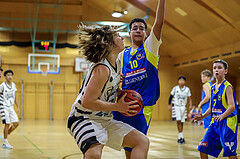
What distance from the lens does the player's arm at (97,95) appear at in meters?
2.58

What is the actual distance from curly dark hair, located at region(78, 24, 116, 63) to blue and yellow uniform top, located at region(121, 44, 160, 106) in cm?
80

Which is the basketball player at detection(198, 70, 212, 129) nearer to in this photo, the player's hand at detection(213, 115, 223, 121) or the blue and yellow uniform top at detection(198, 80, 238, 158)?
the blue and yellow uniform top at detection(198, 80, 238, 158)

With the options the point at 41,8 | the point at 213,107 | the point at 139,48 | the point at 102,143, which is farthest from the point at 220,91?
the point at 41,8

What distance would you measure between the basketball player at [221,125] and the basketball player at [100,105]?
162 cm

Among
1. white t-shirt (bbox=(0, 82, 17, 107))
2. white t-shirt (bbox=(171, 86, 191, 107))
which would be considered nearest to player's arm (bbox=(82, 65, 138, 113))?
white t-shirt (bbox=(0, 82, 17, 107))

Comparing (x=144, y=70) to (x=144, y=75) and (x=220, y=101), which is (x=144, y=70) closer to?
(x=144, y=75)

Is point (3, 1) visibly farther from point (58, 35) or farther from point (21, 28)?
point (58, 35)

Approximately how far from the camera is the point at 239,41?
13891mm

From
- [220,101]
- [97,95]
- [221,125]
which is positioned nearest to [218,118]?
[221,125]

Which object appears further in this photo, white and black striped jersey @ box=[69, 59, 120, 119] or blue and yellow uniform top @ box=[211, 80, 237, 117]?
blue and yellow uniform top @ box=[211, 80, 237, 117]

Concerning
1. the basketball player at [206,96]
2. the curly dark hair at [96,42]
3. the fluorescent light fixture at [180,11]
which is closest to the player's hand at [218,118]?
the curly dark hair at [96,42]

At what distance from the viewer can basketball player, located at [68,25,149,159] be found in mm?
2588

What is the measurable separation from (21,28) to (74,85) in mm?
4563

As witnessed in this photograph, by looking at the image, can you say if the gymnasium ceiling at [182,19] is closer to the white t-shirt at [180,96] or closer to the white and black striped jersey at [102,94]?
the white t-shirt at [180,96]
